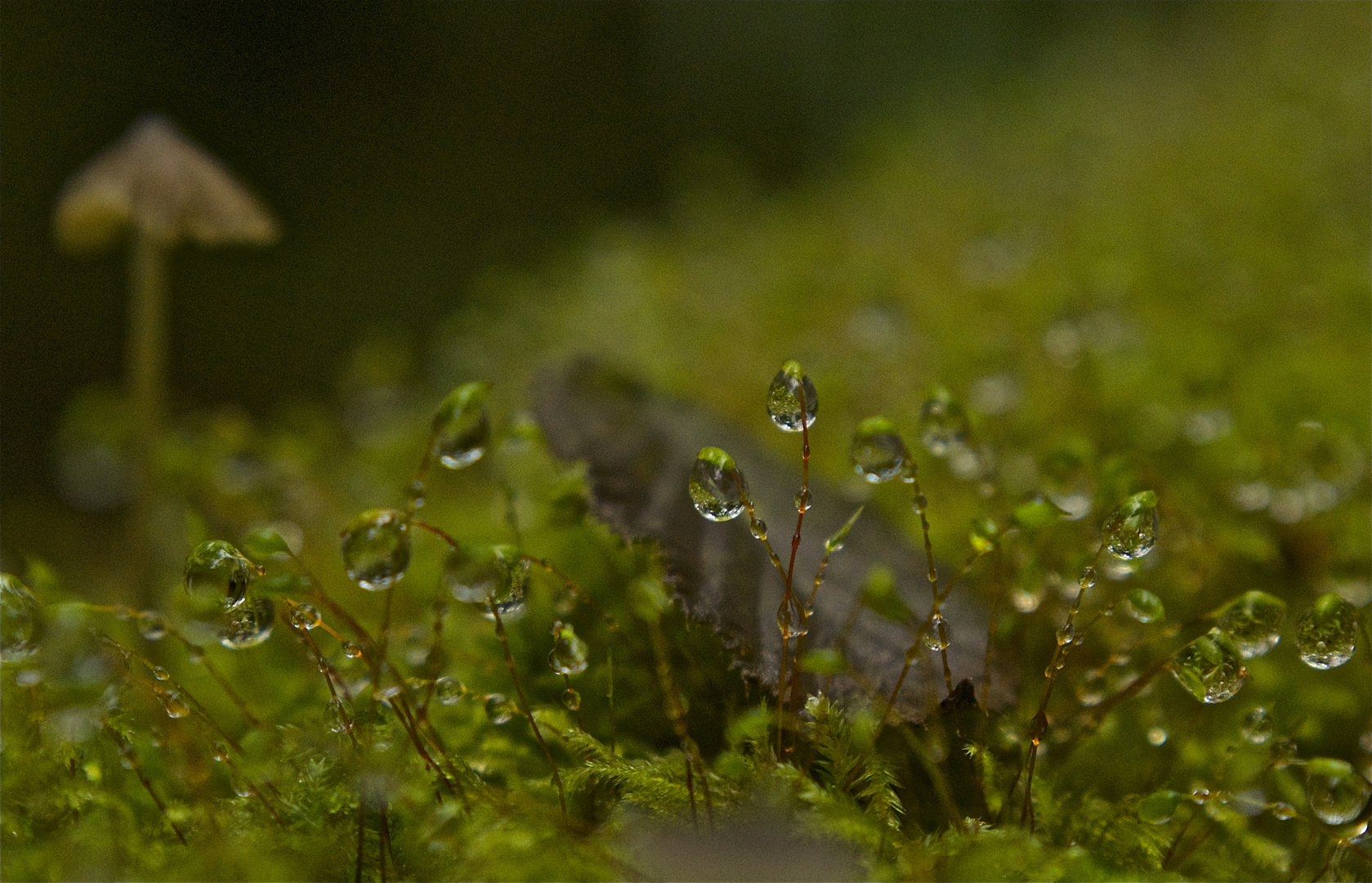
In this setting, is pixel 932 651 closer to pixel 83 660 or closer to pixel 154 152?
pixel 83 660

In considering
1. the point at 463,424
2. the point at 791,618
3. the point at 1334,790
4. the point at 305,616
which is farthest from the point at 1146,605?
the point at 305,616

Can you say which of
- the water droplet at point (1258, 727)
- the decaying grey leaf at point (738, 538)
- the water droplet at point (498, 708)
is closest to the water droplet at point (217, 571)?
the water droplet at point (498, 708)

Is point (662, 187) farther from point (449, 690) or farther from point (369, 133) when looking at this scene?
A: point (449, 690)

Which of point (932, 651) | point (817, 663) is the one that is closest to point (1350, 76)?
point (932, 651)

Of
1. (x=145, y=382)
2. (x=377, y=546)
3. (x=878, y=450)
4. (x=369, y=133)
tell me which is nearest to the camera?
(x=377, y=546)

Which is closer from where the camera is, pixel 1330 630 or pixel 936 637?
pixel 1330 630

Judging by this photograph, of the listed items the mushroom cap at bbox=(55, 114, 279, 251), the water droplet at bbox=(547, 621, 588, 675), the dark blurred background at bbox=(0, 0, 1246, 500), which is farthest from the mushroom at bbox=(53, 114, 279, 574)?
the dark blurred background at bbox=(0, 0, 1246, 500)
